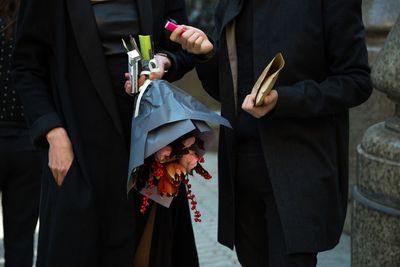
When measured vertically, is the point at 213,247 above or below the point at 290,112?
below

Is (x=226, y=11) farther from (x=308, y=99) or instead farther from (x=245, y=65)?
(x=308, y=99)

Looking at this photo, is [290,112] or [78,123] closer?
[290,112]

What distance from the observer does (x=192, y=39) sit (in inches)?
109

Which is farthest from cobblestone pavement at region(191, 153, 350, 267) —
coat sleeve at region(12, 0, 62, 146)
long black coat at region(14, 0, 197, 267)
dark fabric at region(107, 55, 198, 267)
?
coat sleeve at region(12, 0, 62, 146)

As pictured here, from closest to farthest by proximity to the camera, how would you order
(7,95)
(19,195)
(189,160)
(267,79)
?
(267,79) < (189,160) < (7,95) < (19,195)

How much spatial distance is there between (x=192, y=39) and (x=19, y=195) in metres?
1.95

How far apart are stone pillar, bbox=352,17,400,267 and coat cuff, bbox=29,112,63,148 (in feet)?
3.96

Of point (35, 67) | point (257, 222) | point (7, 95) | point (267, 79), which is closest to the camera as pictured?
point (267, 79)

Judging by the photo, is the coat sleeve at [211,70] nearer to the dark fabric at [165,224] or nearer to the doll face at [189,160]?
the dark fabric at [165,224]

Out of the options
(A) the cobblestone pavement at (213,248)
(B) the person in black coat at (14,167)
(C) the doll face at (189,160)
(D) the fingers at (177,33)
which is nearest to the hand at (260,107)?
(C) the doll face at (189,160)

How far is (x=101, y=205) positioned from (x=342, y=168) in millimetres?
933

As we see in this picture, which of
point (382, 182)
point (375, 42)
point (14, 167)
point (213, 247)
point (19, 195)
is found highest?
point (382, 182)

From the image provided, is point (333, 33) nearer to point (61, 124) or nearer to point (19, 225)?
point (61, 124)

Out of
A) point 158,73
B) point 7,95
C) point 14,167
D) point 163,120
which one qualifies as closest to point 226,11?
point 158,73
